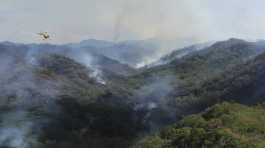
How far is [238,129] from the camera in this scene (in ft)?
462

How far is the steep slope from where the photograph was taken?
124m

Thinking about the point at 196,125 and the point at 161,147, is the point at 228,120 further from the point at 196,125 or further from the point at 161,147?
the point at 161,147

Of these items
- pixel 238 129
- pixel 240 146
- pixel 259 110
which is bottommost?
pixel 240 146

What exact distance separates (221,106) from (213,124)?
27.6 meters

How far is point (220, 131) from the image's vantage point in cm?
13125

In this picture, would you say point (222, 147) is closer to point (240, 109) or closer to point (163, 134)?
point (163, 134)

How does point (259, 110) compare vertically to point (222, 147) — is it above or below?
above

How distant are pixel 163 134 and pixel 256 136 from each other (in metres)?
33.5

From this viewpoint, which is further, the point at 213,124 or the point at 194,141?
the point at 213,124

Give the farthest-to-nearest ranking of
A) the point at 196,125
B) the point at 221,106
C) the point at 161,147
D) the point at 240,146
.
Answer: the point at 221,106, the point at 196,125, the point at 161,147, the point at 240,146

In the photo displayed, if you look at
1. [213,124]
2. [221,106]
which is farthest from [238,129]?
[221,106]

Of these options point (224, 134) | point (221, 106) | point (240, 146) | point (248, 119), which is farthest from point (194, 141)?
point (221, 106)

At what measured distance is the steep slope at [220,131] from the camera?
4892 inches

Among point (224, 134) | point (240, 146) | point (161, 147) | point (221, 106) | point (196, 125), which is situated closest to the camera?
point (240, 146)
